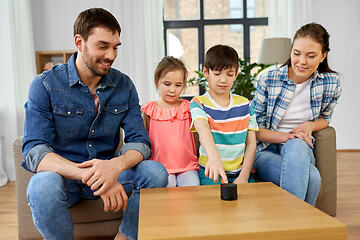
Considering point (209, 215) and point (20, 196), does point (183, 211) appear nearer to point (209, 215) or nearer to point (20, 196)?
point (209, 215)

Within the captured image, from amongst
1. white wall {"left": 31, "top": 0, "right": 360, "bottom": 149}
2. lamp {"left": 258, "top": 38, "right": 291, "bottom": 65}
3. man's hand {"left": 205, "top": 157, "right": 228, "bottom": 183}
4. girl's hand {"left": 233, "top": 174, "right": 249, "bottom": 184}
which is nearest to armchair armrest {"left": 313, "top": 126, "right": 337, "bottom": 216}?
girl's hand {"left": 233, "top": 174, "right": 249, "bottom": 184}

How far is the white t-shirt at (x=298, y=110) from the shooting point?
1.85 meters

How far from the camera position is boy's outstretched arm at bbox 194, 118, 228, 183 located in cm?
132

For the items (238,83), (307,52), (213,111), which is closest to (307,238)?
(213,111)

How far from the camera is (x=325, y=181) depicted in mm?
1888

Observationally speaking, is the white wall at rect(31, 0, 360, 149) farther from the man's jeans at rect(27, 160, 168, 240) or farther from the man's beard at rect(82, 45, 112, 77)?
the man's jeans at rect(27, 160, 168, 240)

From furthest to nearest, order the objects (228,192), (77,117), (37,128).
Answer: (77,117) → (37,128) → (228,192)

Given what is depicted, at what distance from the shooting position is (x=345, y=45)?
4.49 m

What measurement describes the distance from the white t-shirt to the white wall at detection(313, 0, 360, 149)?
2.95 m

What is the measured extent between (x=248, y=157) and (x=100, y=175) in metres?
0.72

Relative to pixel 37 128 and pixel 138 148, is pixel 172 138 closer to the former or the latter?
pixel 138 148

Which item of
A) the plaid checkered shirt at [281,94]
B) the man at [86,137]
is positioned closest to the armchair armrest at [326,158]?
the plaid checkered shirt at [281,94]

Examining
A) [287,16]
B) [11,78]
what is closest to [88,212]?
[11,78]

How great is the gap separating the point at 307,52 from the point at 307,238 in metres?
1.06
